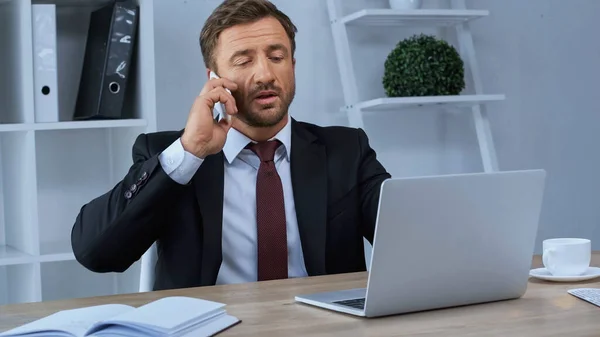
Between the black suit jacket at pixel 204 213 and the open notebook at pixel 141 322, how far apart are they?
55 centimetres

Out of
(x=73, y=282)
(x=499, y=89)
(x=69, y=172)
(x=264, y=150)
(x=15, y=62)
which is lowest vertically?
(x=73, y=282)

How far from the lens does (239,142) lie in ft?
6.81

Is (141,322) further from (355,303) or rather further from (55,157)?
(55,157)

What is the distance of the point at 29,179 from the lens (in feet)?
8.20

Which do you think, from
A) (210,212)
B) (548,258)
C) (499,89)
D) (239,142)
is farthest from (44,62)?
(499,89)

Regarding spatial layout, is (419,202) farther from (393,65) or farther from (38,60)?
(393,65)

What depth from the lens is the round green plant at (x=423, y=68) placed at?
3.05 metres

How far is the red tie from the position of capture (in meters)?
1.97

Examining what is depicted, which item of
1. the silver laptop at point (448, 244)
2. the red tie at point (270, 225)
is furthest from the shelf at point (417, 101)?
the silver laptop at point (448, 244)

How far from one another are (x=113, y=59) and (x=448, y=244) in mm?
1492

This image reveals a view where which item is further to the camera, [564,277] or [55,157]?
[55,157]

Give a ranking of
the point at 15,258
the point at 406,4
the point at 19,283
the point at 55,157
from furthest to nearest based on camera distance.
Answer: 1. the point at 406,4
2. the point at 55,157
3. the point at 19,283
4. the point at 15,258

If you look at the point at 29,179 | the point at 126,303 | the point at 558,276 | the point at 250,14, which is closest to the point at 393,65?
the point at 250,14

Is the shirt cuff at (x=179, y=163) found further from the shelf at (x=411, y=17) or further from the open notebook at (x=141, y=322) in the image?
the shelf at (x=411, y=17)
